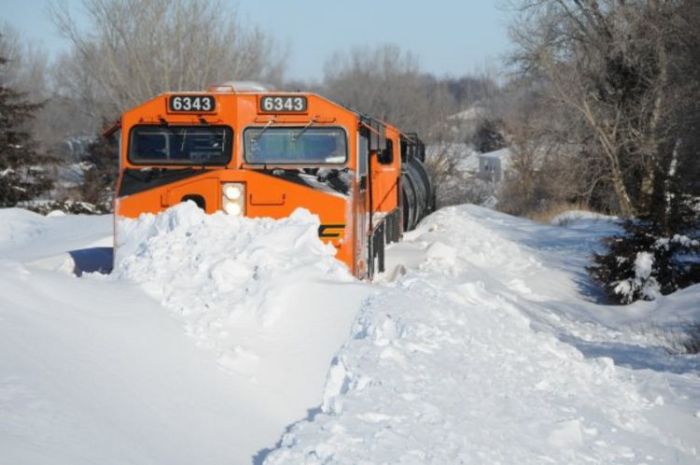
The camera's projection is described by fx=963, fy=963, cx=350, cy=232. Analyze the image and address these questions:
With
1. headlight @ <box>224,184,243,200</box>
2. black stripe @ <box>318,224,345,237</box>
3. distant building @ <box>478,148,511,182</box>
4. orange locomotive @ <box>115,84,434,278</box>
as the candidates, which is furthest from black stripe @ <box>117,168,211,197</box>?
distant building @ <box>478,148,511,182</box>

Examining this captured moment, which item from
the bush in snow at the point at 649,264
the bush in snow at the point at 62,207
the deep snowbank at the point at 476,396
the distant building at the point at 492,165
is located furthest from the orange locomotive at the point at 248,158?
the distant building at the point at 492,165

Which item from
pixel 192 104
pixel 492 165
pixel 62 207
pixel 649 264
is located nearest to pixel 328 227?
pixel 192 104

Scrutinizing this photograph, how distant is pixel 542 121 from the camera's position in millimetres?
41750

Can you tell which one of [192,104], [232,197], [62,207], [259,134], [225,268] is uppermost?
[192,104]

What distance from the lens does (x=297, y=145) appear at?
11852mm

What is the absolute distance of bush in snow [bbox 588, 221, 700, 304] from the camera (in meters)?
18.0

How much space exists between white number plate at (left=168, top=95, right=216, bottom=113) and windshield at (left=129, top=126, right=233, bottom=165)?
22 centimetres

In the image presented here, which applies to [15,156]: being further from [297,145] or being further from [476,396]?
[476,396]

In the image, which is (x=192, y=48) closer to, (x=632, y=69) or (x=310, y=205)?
(x=632, y=69)

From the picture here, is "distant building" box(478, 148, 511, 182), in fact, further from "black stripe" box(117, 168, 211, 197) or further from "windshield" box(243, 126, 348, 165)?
"black stripe" box(117, 168, 211, 197)

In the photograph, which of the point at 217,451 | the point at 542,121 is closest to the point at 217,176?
the point at 217,451

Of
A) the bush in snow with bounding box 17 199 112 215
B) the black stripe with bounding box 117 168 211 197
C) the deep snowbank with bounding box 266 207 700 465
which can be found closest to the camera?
the deep snowbank with bounding box 266 207 700 465

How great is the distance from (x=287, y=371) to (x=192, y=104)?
557 cm

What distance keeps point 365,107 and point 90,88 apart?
119 ft
